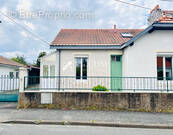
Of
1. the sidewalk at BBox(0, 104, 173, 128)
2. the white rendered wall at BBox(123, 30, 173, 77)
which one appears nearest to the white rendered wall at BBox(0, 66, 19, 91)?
the sidewalk at BBox(0, 104, 173, 128)

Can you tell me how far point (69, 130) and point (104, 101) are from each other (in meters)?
2.36

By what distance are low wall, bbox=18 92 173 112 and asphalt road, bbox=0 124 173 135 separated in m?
1.55

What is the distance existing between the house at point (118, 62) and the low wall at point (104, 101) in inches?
28.0

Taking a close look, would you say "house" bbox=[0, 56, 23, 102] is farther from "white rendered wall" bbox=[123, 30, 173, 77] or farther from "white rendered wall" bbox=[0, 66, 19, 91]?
"white rendered wall" bbox=[123, 30, 173, 77]

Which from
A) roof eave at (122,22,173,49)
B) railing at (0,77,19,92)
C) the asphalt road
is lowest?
the asphalt road

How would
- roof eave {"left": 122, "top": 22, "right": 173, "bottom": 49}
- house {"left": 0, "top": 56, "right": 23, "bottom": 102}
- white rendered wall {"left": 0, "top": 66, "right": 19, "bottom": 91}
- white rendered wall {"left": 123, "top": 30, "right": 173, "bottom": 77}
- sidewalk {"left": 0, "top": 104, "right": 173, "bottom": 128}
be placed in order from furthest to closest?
white rendered wall {"left": 0, "top": 66, "right": 19, "bottom": 91} < white rendered wall {"left": 123, "top": 30, "right": 173, "bottom": 77} < house {"left": 0, "top": 56, "right": 23, "bottom": 102} < roof eave {"left": 122, "top": 22, "right": 173, "bottom": 49} < sidewalk {"left": 0, "top": 104, "right": 173, "bottom": 128}

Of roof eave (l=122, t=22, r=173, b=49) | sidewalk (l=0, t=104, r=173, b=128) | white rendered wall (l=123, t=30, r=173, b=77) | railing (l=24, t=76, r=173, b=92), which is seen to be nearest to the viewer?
sidewalk (l=0, t=104, r=173, b=128)

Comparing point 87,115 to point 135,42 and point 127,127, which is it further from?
point 135,42

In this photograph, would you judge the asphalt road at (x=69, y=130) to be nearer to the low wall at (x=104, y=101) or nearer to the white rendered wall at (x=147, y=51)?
the low wall at (x=104, y=101)

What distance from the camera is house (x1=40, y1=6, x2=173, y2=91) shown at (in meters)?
6.39

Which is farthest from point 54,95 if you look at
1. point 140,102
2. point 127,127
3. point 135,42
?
point 135,42

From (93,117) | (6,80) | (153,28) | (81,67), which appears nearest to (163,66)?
(153,28)

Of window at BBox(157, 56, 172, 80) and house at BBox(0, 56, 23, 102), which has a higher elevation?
window at BBox(157, 56, 172, 80)

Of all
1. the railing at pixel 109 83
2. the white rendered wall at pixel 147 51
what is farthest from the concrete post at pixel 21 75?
the white rendered wall at pixel 147 51
